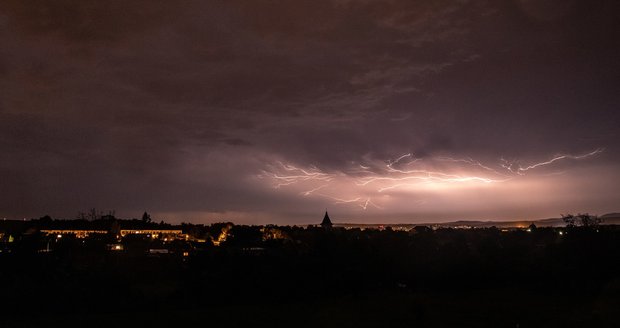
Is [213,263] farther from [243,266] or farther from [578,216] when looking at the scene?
[578,216]

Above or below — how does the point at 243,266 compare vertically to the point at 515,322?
above

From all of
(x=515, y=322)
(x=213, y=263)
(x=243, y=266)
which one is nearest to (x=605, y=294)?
(x=515, y=322)

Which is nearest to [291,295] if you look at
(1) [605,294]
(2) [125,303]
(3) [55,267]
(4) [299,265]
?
(4) [299,265]

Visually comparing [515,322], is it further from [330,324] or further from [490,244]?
[490,244]

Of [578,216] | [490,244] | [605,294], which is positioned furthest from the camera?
[578,216]

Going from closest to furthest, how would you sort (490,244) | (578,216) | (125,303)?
(125,303), (490,244), (578,216)

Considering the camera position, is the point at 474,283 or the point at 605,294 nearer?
the point at 605,294
